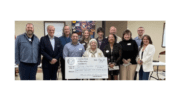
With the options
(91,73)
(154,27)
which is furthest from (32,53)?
(154,27)

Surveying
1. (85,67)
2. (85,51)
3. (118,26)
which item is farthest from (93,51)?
(118,26)

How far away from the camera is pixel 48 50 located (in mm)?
2482

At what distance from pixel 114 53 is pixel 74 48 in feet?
2.76

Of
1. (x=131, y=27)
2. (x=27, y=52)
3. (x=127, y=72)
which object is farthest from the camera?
(x=127, y=72)

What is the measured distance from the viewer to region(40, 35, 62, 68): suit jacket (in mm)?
2464

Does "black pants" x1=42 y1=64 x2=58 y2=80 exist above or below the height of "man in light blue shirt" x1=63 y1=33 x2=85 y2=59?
below

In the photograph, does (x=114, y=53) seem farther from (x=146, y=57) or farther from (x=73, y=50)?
(x=73, y=50)

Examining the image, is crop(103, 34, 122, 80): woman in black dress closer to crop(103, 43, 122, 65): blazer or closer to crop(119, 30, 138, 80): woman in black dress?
crop(103, 43, 122, 65): blazer

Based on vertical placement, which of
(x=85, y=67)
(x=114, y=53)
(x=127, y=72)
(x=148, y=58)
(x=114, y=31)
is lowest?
(x=127, y=72)

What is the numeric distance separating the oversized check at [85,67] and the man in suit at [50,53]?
270 millimetres

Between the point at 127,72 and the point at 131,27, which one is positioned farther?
the point at 127,72

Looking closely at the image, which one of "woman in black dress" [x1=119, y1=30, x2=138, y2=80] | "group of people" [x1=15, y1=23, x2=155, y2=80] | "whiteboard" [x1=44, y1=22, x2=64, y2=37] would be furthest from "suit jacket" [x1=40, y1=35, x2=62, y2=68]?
"woman in black dress" [x1=119, y1=30, x2=138, y2=80]

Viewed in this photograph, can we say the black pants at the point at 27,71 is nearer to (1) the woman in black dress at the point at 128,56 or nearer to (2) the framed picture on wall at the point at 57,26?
(2) the framed picture on wall at the point at 57,26

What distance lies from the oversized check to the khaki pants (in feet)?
1.38
